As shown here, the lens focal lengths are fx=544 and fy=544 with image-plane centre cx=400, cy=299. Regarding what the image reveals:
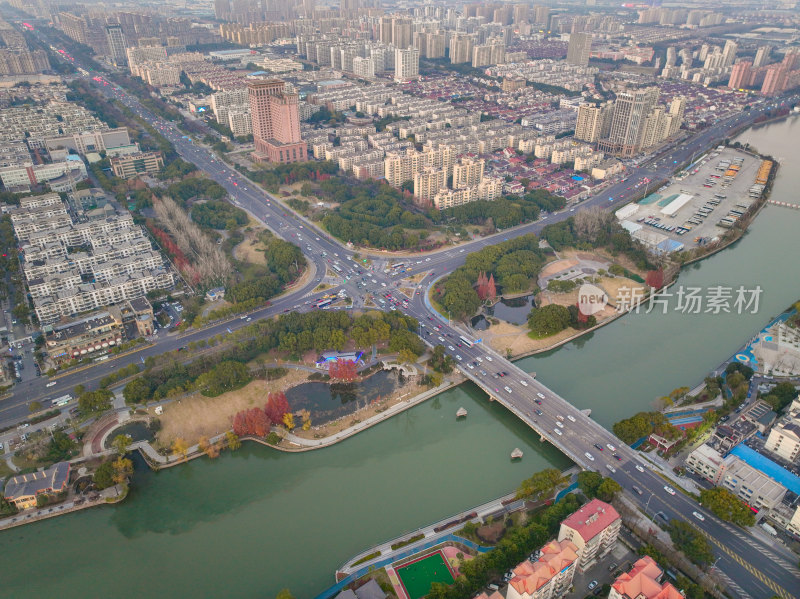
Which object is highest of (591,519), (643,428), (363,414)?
(591,519)

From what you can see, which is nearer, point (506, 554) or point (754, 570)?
point (754, 570)

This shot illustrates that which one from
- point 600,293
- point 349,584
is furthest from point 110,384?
point 600,293

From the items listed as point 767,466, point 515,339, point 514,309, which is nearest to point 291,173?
point 514,309

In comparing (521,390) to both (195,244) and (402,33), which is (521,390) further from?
(402,33)

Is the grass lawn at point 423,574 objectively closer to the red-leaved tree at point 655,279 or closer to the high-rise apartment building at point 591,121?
the red-leaved tree at point 655,279

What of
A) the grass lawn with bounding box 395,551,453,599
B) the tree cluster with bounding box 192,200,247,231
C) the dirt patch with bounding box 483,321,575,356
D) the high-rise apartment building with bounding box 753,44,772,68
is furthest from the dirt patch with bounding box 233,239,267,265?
the high-rise apartment building with bounding box 753,44,772,68

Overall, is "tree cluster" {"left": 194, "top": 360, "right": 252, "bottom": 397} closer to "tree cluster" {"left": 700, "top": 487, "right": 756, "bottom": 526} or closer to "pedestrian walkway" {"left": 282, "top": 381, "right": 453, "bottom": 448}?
"pedestrian walkway" {"left": 282, "top": 381, "right": 453, "bottom": 448}
